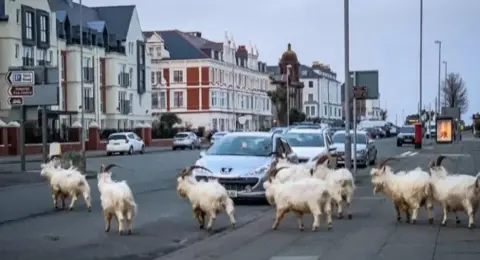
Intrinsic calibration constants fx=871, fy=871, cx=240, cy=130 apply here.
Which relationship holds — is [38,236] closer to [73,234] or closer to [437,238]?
[73,234]

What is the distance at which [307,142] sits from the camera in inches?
1191

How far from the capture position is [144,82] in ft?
311

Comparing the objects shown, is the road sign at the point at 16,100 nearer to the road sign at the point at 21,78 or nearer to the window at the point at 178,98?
the road sign at the point at 21,78

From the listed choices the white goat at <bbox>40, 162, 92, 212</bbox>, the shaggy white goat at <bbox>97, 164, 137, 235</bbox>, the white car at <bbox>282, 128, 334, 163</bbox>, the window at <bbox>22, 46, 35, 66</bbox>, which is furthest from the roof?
the shaggy white goat at <bbox>97, 164, 137, 235</bbox>

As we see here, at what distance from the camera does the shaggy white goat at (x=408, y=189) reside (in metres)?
15.3

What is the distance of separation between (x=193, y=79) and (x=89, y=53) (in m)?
25.1

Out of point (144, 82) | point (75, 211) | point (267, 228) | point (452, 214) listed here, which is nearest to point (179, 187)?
point (267, 228)

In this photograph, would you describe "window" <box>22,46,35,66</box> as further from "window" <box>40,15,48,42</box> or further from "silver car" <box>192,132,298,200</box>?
"silver car" <box>192,132,298,200</box>

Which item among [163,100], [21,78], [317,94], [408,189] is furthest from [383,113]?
[408,189]

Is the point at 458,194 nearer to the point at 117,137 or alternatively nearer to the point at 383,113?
the point at 117,137

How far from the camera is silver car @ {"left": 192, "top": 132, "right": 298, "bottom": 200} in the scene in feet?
65.3

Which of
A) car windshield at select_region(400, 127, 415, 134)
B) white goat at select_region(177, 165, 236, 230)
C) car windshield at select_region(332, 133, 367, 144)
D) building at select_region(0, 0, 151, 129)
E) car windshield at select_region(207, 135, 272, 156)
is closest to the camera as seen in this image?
white goat at select_region(177, 165, 236, 230)

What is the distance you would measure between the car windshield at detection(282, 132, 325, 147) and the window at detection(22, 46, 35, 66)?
4277cm

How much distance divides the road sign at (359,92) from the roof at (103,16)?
5706 centimetres
